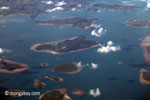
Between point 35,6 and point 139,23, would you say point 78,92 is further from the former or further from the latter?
point 35,6

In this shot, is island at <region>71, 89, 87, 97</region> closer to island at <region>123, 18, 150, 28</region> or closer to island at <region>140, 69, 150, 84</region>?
island at <region>140, 69, 150, 84</region>

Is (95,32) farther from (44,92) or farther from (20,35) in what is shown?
(44,92)

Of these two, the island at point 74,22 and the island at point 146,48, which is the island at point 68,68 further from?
the island at point 74,22

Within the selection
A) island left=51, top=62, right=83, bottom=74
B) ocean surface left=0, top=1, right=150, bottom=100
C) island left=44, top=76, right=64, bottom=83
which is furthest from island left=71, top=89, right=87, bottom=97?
island left=51, top=62, right=83, bottom=74

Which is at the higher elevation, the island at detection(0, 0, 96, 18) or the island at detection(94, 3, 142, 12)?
the island at detection(0, 0, 96, 18)

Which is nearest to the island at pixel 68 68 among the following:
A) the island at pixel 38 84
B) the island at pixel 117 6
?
the island at pixel 38 84

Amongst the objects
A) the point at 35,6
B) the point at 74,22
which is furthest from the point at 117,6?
the point at 35,6
